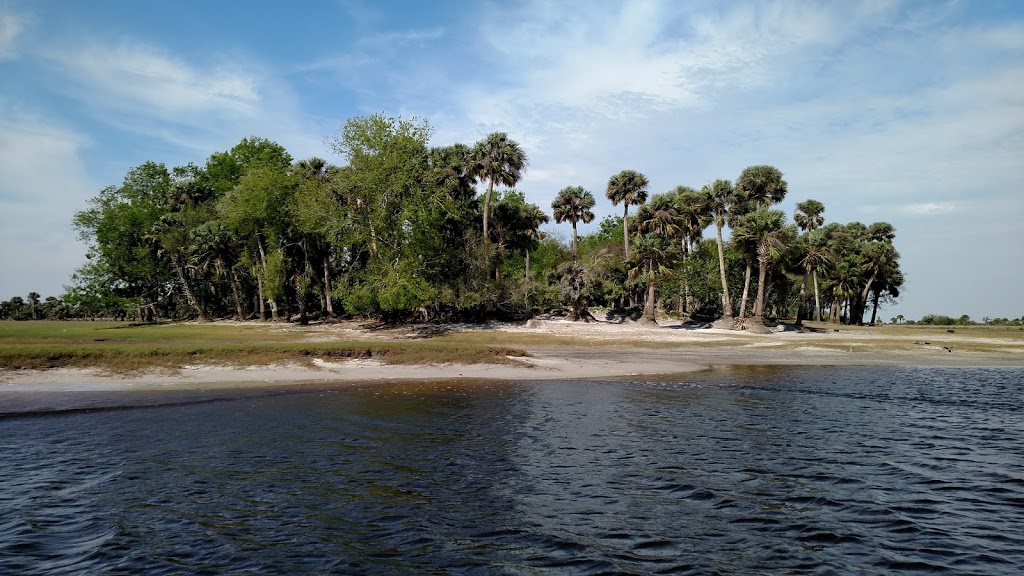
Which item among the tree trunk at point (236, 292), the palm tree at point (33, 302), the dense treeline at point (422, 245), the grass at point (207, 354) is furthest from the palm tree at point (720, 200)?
the palm tree at point (33, 302)

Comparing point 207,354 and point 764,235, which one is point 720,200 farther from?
point 207,354

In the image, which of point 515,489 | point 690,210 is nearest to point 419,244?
point 690,210

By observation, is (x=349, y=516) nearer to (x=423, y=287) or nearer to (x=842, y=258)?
(x=423, y=287)

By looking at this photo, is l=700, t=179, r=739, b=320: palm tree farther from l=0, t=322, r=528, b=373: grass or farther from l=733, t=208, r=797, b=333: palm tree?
l=0, t=322, r=528, b=373: grass

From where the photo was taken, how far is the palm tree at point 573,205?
6631 centimetres

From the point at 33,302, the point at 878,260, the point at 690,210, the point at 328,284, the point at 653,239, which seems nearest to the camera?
the point at 653,239

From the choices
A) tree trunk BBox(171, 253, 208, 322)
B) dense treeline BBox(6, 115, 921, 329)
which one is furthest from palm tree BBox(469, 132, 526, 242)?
tree trunk BBox(171, 253, 208, 322)

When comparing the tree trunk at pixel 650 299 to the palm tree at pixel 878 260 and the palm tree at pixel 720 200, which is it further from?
the palm tree at pixel 878 260

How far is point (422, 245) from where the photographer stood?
47406 mm

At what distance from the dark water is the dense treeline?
91.7ft

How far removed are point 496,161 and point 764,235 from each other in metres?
26.7

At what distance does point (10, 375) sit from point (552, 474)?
23.3m

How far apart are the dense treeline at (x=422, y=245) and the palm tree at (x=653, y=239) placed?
0.16m

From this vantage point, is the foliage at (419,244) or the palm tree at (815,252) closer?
the foliage at (419,244)
